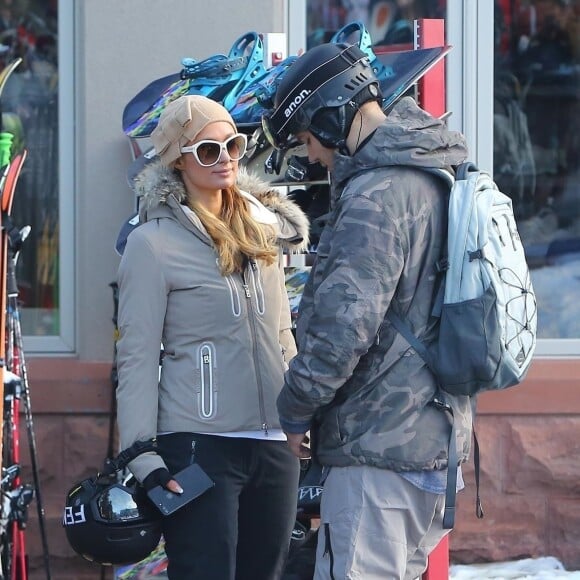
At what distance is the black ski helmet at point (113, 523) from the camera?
3076 mm

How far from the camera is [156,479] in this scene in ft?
10.00

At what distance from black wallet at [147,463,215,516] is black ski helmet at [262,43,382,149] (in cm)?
90

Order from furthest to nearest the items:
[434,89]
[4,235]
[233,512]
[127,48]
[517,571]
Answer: [517,571]
[127,48]
[4,235]
[434,89]
[233,512]

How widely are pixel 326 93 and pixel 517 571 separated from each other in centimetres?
309

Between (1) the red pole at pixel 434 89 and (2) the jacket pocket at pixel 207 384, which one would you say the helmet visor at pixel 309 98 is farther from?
(1) the red pole at pixel 434 89

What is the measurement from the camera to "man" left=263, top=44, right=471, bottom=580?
8.82ft

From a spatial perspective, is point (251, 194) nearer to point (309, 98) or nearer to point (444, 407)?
point (309, 98)

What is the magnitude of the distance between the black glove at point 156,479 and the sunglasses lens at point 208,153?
83 centimetres

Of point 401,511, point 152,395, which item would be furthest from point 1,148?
point 401,511

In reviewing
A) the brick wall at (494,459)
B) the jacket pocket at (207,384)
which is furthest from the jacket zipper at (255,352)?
the brick wall at (494,459)

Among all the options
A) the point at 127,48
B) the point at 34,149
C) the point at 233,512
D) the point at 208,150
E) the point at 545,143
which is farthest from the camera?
the point at 545,143

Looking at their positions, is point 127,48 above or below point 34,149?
above

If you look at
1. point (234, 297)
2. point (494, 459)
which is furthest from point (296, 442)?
Result: point (494, 459)

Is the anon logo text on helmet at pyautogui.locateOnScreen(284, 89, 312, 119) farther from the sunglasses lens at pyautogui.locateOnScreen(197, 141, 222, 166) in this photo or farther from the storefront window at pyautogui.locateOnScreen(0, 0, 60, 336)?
the storefront window at pyautogui.locateOnScreen(0, 0, 60, 336)
